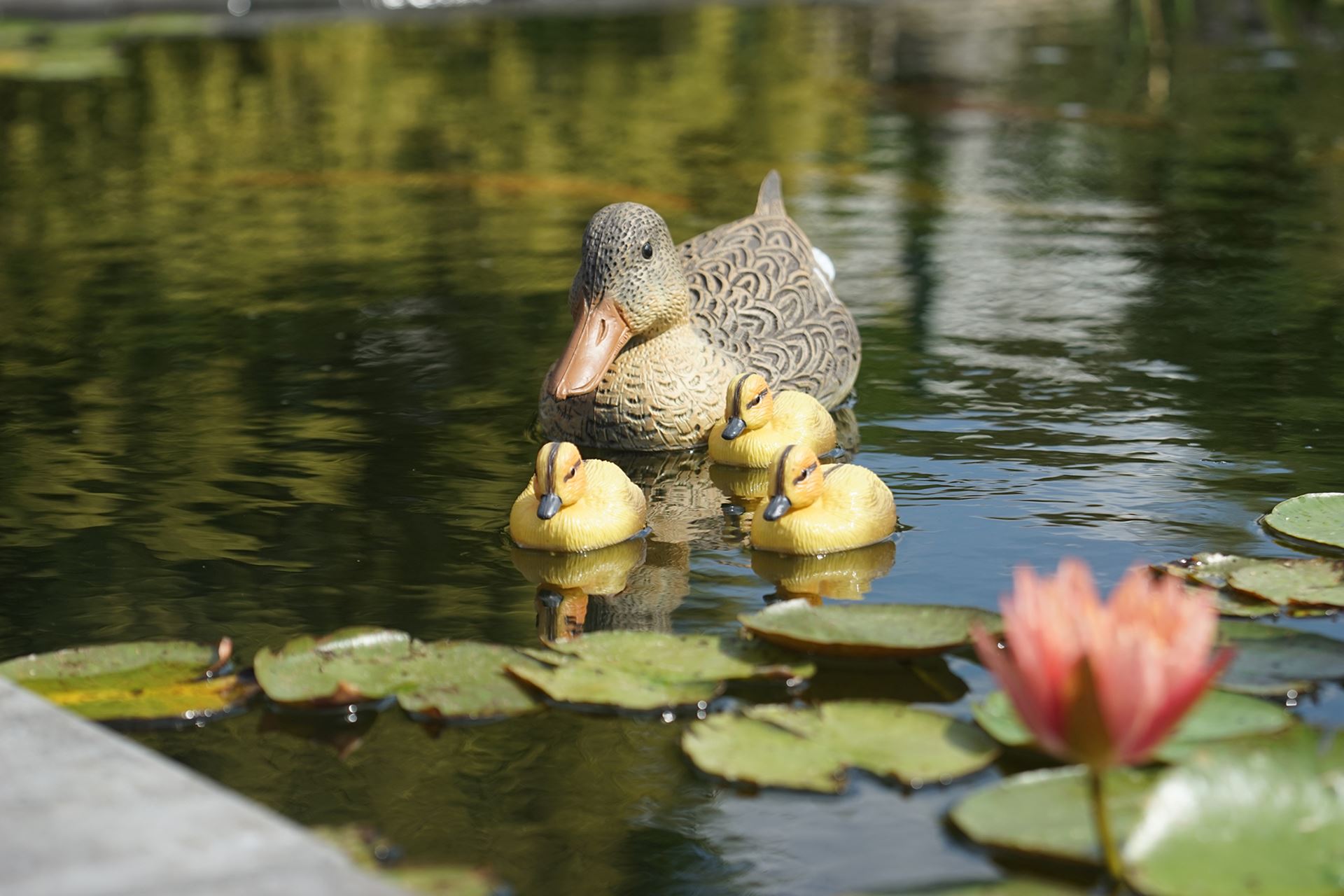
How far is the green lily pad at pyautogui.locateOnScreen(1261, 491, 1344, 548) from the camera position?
4.47 metres

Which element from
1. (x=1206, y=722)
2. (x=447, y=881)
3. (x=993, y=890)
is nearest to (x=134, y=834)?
(x=447, y=881)

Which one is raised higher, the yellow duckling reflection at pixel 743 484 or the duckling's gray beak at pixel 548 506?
the duckling's gray beak at pixel 548 506

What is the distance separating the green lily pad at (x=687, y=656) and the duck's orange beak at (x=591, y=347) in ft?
5.34

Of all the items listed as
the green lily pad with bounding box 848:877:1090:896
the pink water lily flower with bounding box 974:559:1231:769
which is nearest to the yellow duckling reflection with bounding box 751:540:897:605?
the green lily pad with bounding box 848:877:1090:896

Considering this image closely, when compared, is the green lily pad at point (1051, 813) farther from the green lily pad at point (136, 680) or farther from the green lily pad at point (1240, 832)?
the green lily pad at point (136, 680)

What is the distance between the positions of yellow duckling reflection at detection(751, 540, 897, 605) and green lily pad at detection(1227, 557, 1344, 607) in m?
0.87

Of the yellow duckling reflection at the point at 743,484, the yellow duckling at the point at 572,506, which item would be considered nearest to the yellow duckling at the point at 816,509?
the yellow duckling at the point at 572,506

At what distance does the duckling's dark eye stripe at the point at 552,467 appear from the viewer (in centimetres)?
454

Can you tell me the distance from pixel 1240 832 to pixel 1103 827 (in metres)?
0.24

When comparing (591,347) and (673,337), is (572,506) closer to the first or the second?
(591,347)

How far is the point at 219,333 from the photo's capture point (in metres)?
7.15

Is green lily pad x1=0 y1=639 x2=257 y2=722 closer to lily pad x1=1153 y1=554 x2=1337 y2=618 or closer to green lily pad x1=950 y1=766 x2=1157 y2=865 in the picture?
green lily pad x1=950 y1=766 x2=1157 y2=865

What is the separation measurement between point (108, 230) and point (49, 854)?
23.6 feet

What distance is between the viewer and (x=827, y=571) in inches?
178
